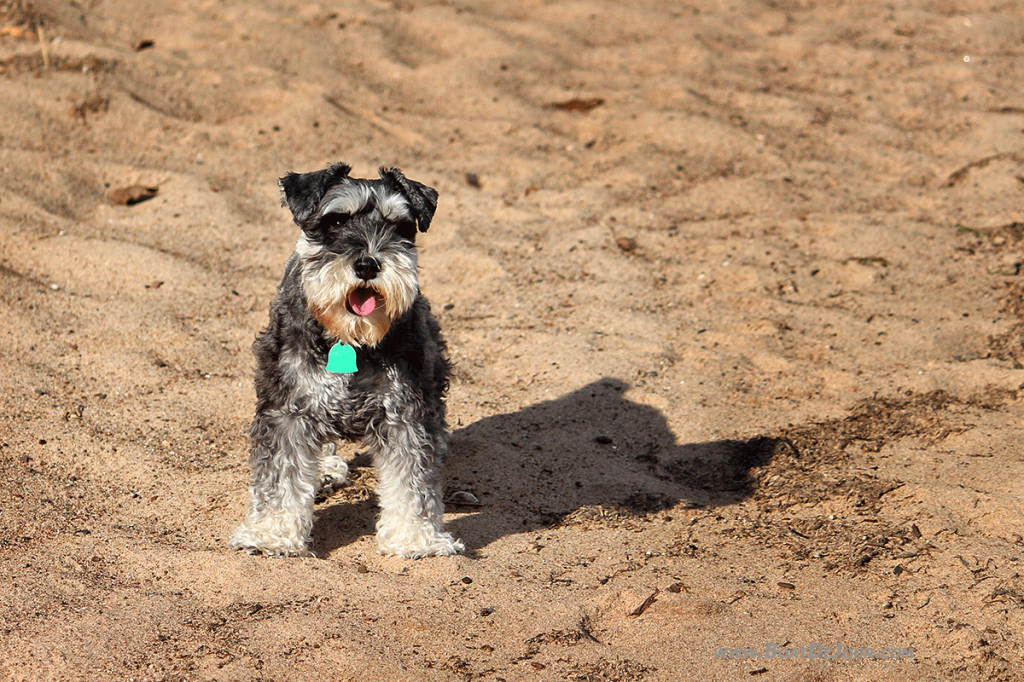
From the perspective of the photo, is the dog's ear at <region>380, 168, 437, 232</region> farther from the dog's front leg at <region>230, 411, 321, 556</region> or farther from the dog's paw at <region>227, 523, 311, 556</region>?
the dog's paw at <region>227, 523, 311, 556</region>

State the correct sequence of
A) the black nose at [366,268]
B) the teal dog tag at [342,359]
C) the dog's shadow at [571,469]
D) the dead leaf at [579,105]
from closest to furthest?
the black nose at [366,268] < the teal dog tag at [342,359] < the dog's shadow at [571,469] < the dead leaf at [579,105]

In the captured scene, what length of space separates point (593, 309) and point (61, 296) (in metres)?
3.97

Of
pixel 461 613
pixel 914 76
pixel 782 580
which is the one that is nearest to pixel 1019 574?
pixel 782 580

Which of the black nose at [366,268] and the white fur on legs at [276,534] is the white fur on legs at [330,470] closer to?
the white fur on legs at [276,534]

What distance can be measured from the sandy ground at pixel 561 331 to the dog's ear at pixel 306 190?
1715 mm

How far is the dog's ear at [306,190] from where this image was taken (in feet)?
15.7

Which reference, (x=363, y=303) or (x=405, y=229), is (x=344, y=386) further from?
(x=405, y=229)

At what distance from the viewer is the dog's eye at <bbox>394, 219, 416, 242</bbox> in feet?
15.7

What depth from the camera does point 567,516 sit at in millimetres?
5617

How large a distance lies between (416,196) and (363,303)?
73 cm

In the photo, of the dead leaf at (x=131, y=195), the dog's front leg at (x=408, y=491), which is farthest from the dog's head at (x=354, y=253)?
the dead leaf at (x=131, y=195)

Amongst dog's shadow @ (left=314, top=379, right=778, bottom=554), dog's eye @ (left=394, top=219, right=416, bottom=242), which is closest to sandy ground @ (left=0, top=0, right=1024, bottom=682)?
dog's shadow @ (left=314, top=379, right=778, bottom=554)

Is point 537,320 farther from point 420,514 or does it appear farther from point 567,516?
point 420,514

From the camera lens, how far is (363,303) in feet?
15.1
